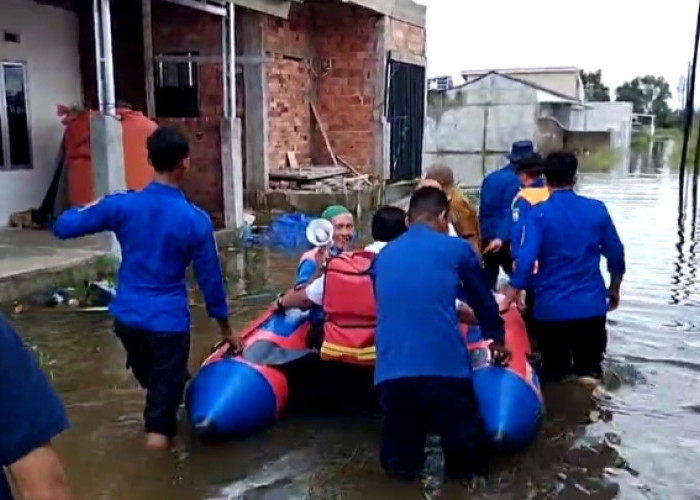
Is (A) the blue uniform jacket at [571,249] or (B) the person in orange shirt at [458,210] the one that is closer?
(A) the blue uniform jacket at [571,249]

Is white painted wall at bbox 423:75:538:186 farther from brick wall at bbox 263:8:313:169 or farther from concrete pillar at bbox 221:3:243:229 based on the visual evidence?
concrete pillar at bbox 221:3:243:229

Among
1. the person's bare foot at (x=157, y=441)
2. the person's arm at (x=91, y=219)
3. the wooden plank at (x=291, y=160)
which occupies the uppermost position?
the person's arm at (x=91, y=219)

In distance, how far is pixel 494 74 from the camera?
41531mm

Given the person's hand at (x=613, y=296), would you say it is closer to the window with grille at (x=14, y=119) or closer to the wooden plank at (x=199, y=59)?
the wooden plank at (x=199, y=59)

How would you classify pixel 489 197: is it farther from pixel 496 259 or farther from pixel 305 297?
pixel 305 297

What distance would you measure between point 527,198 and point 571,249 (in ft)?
2.91

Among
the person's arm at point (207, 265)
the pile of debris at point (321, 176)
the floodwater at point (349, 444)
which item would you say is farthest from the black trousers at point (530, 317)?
the pile of debris at point (321, 176)

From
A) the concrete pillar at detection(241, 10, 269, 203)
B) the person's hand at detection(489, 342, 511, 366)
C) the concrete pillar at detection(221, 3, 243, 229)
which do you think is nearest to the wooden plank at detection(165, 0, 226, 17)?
the concrete pillar at detection(221, 3, 243, 229)

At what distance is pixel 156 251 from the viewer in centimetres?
448

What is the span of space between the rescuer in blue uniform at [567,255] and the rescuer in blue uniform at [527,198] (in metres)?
0.24

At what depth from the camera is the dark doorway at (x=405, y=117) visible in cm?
1811

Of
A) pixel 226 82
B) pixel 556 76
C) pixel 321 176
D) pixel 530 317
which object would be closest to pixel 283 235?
pixel 226 82

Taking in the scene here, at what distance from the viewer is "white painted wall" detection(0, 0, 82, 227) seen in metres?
11.0

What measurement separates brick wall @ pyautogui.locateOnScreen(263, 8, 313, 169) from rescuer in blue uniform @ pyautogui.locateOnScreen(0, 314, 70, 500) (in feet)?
43.5
